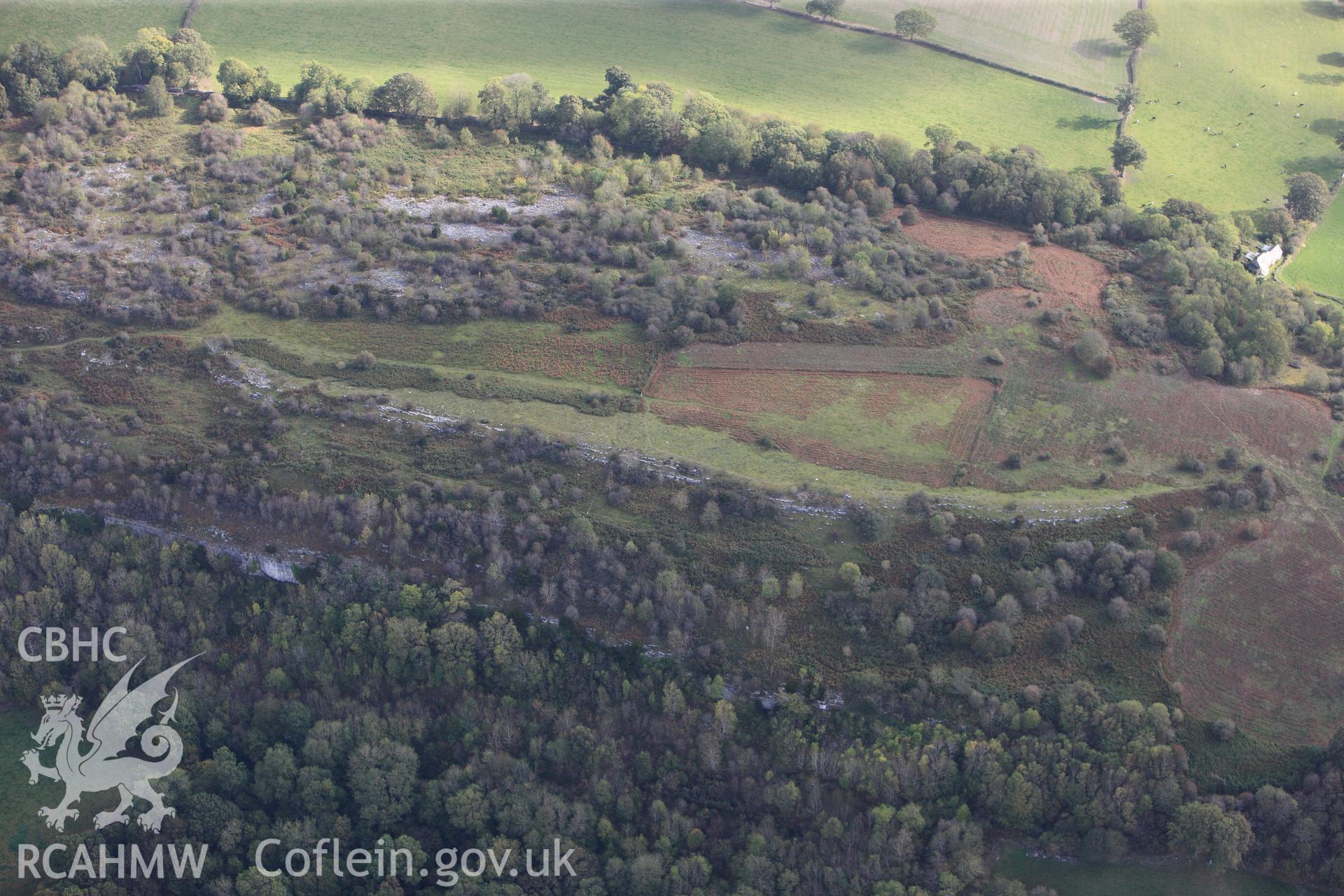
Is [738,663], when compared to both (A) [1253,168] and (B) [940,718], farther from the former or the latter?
(A) [1253,168]

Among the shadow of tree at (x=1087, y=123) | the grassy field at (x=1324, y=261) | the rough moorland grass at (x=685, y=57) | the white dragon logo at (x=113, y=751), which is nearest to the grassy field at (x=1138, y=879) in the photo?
the white dragon logo at (x=113, y=751)

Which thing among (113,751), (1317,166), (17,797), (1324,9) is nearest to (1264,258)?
(1317,166)

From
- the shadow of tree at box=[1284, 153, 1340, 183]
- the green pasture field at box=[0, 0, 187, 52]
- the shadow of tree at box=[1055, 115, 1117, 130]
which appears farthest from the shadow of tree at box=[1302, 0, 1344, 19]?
the green pasture field at box=[0, 0, 187, 52]

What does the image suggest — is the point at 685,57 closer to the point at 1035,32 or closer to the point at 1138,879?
the point at 1035,32

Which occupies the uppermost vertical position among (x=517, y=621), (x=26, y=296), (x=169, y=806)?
(x=26, y=296)

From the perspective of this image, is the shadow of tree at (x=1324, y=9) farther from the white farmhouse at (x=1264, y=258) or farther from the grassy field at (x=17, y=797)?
the grassy field at (x=17, y=797)

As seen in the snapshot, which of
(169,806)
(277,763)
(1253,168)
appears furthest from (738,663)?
(1253,168)
